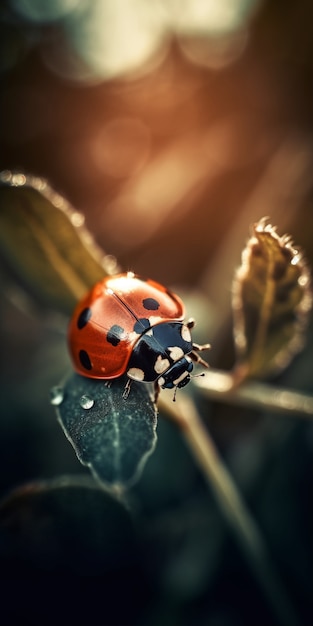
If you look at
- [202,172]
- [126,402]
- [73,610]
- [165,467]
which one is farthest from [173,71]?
[73,610]

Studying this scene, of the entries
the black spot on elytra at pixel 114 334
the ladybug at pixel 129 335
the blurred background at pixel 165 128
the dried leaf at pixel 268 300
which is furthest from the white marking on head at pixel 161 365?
the blurred background at pixel 165 128

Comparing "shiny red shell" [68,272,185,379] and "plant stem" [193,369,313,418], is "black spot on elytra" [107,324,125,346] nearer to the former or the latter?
"shiny red shell" [68,272,185,379]

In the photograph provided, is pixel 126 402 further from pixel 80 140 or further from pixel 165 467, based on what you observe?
pixel 80 140

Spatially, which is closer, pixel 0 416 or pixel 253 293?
pixel 253 293

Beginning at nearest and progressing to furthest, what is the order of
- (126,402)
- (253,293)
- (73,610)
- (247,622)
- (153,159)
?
1. (126,402)
2. (253,293)
3. (73,610)
4. (247,622)
5. (153,159)

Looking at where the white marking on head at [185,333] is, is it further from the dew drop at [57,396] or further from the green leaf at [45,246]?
the dew drop at [57,396]

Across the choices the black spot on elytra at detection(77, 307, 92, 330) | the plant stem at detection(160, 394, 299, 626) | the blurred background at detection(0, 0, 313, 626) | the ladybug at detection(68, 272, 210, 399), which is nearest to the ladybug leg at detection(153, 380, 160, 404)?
the ladybug at detection(68, 272, 210, 399)
